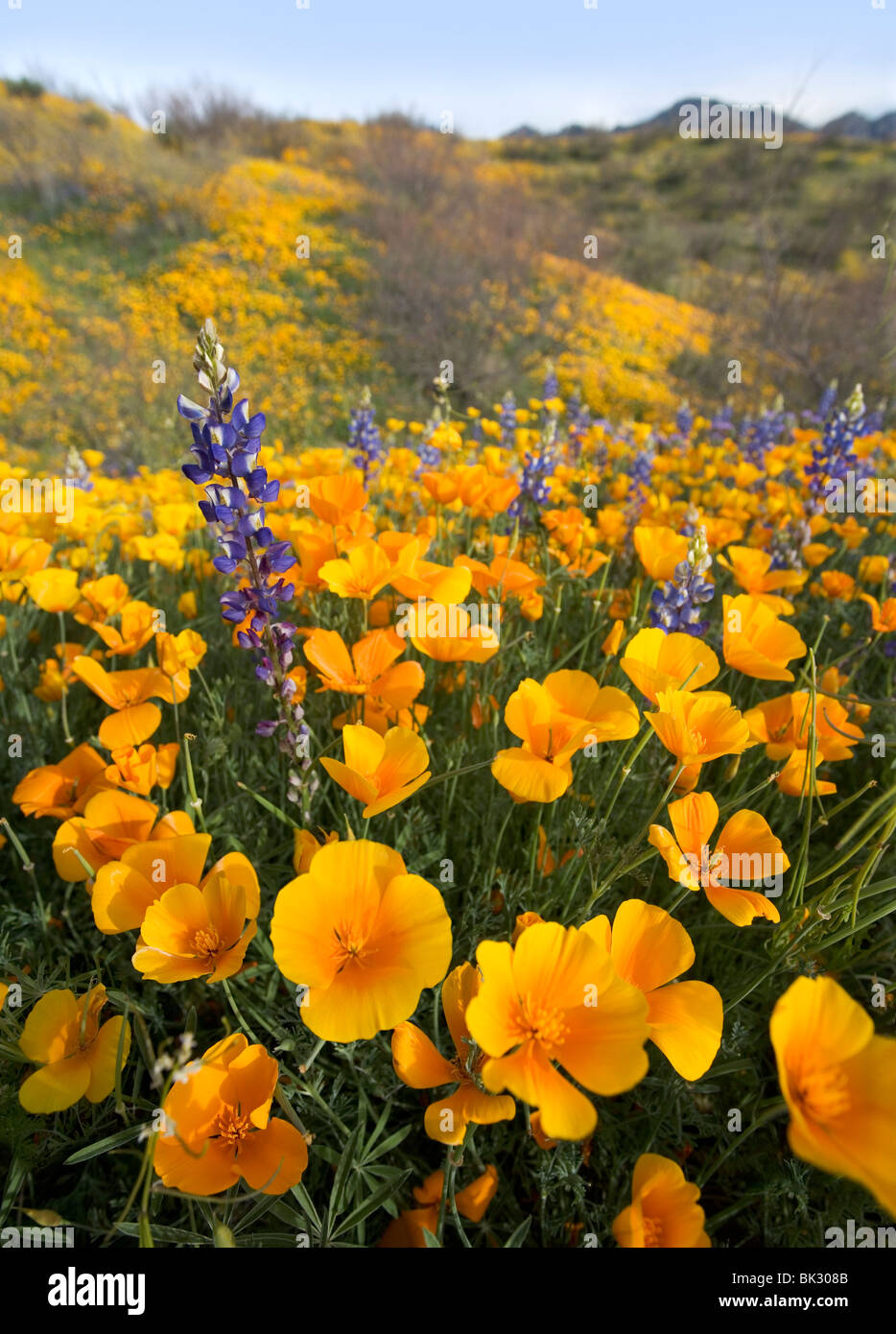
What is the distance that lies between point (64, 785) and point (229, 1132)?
0.74m

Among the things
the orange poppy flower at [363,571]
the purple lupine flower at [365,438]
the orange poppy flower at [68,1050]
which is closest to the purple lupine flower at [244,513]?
the orange poppy flower at [363,571]

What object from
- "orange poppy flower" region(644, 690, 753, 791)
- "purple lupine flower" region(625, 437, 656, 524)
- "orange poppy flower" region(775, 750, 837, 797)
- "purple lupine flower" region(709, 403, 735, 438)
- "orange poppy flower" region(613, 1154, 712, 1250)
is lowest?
"orange poppy flower" region(613, 1154, 712, 1250)

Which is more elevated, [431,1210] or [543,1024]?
[543,1024]

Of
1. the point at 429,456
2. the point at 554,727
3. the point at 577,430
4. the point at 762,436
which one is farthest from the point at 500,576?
the point at 762,436

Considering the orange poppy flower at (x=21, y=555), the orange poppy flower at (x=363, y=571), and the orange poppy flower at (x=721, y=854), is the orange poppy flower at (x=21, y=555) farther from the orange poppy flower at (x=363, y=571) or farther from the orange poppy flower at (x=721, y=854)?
the orange poppy flower at (x=721, y=854)

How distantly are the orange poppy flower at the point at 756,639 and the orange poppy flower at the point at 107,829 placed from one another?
3.51ft

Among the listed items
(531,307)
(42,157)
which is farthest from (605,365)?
(42,157)

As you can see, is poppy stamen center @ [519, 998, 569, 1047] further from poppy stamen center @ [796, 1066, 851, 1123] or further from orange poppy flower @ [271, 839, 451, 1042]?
poppy stamen center @ [796, 1066, 851, 1123]

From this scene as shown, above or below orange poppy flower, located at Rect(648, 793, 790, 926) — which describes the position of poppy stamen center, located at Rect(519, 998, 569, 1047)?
below

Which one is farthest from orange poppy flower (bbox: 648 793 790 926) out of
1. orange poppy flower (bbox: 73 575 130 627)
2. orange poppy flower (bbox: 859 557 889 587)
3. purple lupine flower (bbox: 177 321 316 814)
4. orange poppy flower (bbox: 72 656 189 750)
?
orange poppy flower (bbox: 859 557 889 587)

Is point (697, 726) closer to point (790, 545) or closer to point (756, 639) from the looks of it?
point (756, 639)

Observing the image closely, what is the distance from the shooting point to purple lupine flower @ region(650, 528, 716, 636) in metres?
1.55

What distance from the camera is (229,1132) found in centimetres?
91

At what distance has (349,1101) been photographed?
1218 mm
